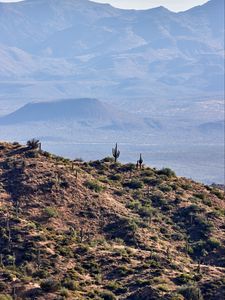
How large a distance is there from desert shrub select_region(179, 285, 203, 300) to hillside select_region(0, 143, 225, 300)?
0.15 ft

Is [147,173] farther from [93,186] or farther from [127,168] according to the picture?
[93,186]

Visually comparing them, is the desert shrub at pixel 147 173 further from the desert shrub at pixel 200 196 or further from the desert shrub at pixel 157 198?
the desert shrub at pixel 157 198

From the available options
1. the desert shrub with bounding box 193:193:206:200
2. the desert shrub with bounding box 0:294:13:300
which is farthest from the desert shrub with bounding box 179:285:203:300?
the desert shrub with bounding box 193:193:206:200

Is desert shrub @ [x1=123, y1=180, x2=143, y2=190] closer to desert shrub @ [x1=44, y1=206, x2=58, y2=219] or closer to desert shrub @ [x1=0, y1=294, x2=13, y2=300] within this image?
desert shrub @ [x1=44, y1=206, x2=58, y2=219]

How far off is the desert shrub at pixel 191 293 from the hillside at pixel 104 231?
45 mm

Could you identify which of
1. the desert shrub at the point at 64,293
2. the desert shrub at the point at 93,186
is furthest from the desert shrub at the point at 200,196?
the desert shrub at the point at 64,293

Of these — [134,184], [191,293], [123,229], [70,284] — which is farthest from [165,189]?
[191,293]

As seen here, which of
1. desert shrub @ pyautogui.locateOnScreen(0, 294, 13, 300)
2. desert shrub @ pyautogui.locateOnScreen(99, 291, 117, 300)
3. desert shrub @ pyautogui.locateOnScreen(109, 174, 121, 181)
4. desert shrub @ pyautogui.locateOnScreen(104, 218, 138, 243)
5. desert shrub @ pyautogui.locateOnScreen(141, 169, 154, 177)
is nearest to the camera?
desert shrub @ pyautogui.locateOnScreen(0, 294, 13, 300)

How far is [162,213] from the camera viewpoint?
190 ft

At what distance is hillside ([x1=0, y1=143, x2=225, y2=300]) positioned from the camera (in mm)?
43656

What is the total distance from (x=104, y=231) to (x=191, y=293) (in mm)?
11994

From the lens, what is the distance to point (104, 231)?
5350cm

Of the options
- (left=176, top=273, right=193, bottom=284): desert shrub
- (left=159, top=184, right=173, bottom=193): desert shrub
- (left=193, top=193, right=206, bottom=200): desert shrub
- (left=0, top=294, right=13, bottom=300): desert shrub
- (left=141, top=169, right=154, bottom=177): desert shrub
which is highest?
(left=141, top=169, right=154, bottom=177): desert shrub

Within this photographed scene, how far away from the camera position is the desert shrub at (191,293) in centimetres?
4216
